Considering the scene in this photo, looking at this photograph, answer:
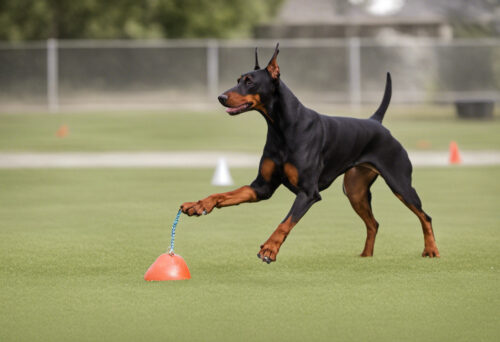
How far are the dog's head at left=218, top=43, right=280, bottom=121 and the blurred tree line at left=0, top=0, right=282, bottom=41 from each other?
31274mm

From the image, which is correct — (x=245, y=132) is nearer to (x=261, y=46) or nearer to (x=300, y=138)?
(x=261, y=46)

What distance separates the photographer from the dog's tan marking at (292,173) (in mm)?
8133

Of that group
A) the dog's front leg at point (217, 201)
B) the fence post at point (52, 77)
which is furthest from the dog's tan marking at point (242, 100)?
the fence post at point (52, 77)

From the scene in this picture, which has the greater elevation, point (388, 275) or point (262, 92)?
point (262, 92)

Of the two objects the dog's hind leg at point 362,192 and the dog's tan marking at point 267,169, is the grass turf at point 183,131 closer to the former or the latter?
the dog's hind leg at point 362,192

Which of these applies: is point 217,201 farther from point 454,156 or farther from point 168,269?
point 454,156

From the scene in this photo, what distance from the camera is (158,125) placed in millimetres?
29469

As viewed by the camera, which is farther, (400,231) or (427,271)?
(400,231)

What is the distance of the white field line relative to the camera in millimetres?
18844

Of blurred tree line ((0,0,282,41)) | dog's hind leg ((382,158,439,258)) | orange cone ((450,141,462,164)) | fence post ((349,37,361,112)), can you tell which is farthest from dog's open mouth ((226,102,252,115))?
blurred tree line ((0,0,282,41))

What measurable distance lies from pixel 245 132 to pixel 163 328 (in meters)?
20.5

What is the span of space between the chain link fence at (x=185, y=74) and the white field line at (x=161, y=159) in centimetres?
1244

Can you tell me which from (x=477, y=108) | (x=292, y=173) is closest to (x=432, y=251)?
(x=292, y=173)

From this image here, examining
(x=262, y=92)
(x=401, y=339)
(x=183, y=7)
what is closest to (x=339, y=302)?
(x=401, y=339)
